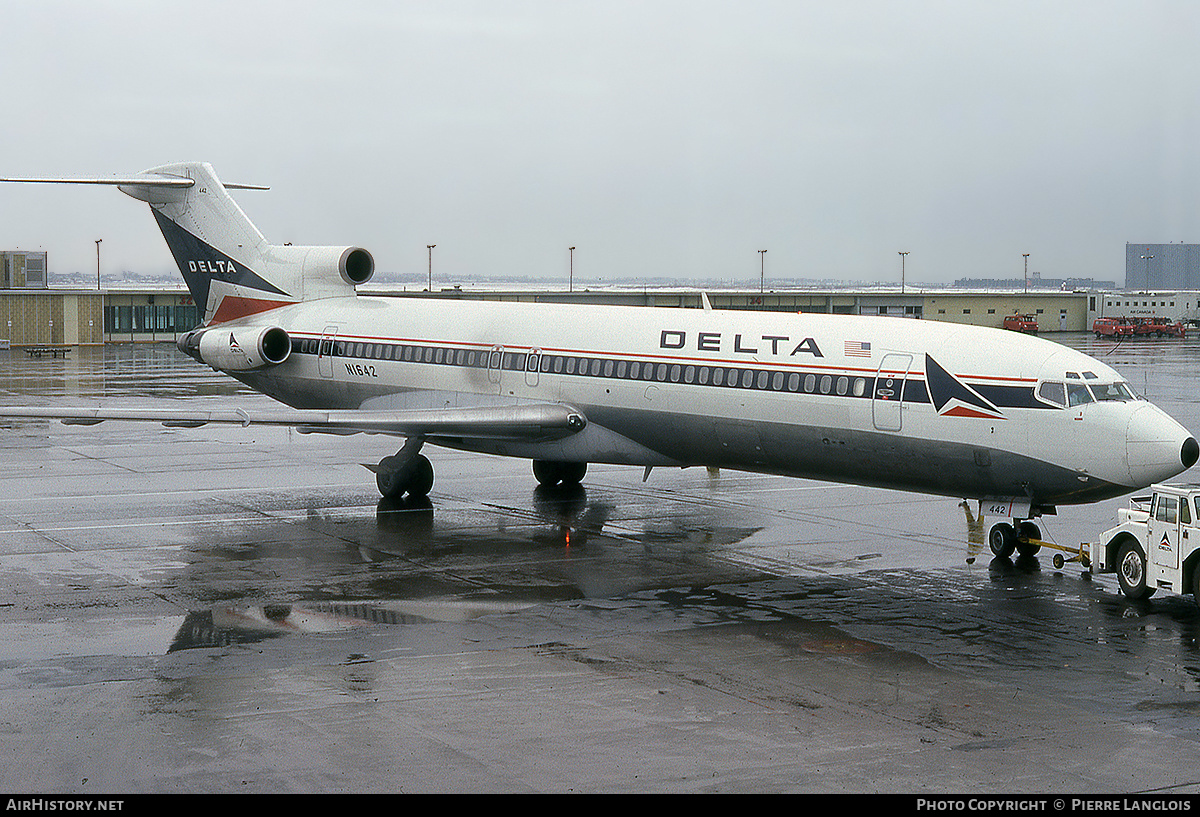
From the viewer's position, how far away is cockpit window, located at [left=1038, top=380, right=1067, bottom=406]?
747 inches

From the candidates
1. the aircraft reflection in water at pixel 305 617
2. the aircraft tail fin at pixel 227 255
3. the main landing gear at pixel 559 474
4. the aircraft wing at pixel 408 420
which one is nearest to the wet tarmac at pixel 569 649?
the aircraft reflection in water at pixel 305 617

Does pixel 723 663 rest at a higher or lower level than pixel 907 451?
lower

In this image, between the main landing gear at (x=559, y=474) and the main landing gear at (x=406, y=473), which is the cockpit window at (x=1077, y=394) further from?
the main landing gear at (x=559, y=474)

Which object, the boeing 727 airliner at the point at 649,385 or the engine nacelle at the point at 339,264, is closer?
the boeing 727 airliner at the point at 649,385

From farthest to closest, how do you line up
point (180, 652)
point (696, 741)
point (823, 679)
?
point (180, 652) < point (823, 679) < point (696, 741)

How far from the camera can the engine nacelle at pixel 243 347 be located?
1166 inches

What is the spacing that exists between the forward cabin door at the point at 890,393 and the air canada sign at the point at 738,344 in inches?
50.4

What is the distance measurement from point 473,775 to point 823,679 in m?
4.59

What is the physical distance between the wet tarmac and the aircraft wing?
63.8 inches

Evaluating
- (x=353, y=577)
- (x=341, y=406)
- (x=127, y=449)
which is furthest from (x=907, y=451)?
(x=127, y=449)

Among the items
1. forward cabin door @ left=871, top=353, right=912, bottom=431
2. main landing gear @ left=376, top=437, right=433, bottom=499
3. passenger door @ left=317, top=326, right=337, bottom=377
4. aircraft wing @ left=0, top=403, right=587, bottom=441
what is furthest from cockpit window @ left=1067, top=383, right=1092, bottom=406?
passenger door @ left=317, top=326, right=337, bottom=377

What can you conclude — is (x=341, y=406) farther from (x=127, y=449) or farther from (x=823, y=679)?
(x=823, y=679)

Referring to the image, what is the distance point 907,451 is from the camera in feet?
65.4

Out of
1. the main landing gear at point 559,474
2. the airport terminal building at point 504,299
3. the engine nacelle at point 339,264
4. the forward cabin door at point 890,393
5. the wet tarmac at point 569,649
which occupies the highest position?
the airport terminal building at point 504,299
